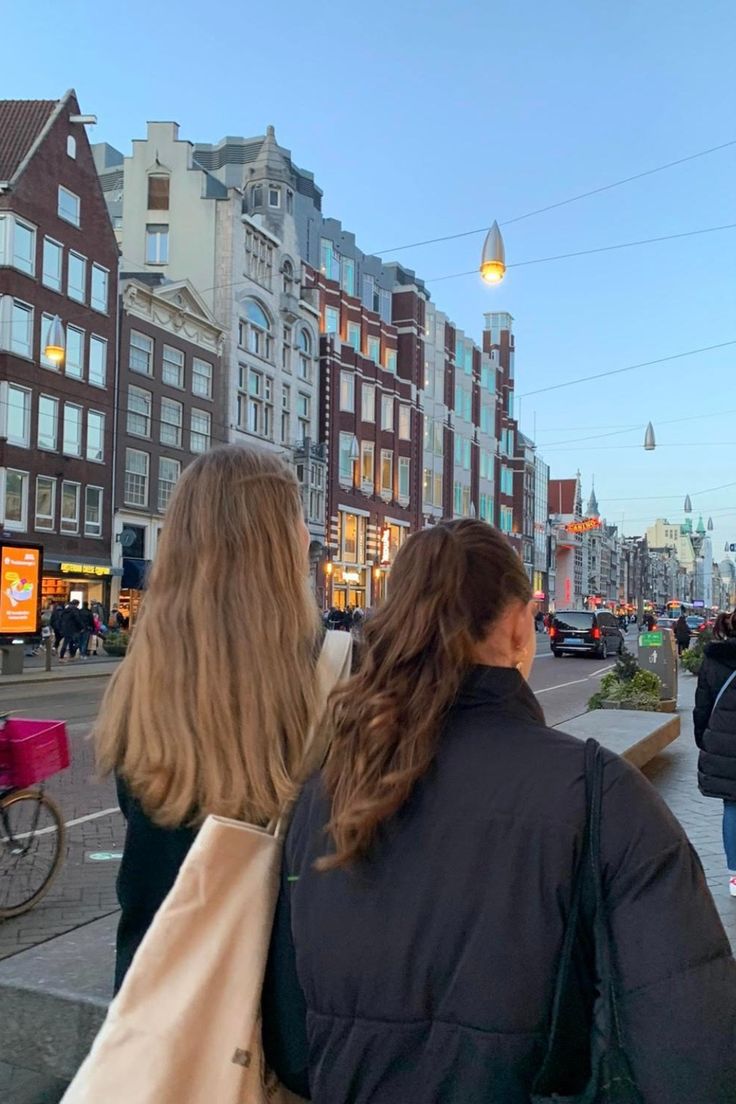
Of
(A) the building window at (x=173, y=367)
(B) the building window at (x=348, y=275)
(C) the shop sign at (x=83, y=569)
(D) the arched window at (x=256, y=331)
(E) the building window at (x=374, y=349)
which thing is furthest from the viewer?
(B) the building window at (x=348, y=275)

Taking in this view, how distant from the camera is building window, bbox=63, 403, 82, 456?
32.7 metres

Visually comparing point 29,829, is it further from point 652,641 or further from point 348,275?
point 348,275

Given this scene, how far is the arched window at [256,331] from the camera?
43.4 m

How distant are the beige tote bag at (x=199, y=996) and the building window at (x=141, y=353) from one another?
119 ft

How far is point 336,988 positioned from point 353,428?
171ft

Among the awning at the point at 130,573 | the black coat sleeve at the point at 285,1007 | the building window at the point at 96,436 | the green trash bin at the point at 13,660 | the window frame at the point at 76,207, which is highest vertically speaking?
the window frame at the point at 76,207

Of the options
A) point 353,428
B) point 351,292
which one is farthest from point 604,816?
point 351,292

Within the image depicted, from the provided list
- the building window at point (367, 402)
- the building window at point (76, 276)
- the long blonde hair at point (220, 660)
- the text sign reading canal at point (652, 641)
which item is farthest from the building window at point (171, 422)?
the long blonde hair at point (220, 660)

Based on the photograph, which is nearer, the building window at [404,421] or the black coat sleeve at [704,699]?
the black coat sleeve at [704,699]

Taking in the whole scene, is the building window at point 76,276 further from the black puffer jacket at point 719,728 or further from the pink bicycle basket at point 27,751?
the black puffer jacket at point 719,728

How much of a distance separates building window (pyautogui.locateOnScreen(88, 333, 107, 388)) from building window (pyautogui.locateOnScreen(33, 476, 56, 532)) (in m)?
4.38

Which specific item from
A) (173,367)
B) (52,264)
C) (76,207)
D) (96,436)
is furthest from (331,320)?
(52,264)

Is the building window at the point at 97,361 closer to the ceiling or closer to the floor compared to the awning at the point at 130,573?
closer to the ceiling

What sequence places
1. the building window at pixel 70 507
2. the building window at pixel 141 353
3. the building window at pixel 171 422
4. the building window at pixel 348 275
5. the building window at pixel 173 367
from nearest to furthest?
1. the building window at pixel 70 507
2. the building window at pixel 141 353
3. the building window at pixel 171 422
4. the building window at pixel 173 367
5. the building window at pixel 348 275
